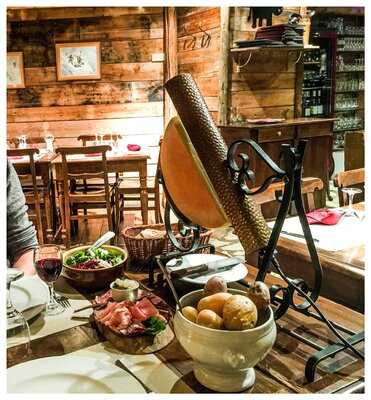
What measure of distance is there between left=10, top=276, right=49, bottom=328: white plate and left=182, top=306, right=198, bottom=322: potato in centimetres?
45

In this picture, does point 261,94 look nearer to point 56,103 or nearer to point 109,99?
point 109,99

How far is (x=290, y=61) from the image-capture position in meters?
4.96

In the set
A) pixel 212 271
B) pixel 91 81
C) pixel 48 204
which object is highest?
pixel 91 81

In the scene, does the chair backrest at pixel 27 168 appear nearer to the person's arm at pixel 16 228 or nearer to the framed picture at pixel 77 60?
the framed picture at pixel 77 60

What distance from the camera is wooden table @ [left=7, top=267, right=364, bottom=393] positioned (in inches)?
32.6

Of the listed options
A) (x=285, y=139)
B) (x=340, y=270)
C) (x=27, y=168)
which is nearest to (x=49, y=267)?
(x=340, y=270)

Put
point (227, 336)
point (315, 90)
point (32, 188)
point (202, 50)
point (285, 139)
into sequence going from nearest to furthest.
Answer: point (227, 336), point (32, 188), point (285, 139), point (202, 50), point (315, 90)

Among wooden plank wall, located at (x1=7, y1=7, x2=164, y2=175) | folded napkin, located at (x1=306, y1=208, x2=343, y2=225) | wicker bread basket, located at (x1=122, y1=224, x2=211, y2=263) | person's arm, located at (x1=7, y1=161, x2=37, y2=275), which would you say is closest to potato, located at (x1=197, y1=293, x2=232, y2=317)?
wicker bread basket, located at (x1=122, y1=224, x2=211, y2=263)

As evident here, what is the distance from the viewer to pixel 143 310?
40.9 inches

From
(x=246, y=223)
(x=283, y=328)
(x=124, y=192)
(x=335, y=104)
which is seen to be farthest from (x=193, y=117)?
(x=335, y=104)

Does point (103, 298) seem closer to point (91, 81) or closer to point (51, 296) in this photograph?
A: point (51, 296)

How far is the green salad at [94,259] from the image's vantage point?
1.29 metres

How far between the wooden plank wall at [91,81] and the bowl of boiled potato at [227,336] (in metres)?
4.72

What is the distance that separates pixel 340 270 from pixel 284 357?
61 cm
